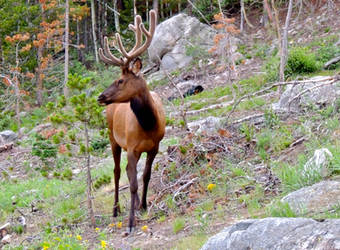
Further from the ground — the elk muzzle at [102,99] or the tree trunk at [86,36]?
the elk muzzle at [102,99]

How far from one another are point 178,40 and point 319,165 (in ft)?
62.8

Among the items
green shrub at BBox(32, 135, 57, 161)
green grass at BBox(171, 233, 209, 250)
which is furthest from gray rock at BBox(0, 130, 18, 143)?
green grass at BBox(171, 233, 209, 250)

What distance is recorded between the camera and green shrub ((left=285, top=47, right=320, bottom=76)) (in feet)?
49.4

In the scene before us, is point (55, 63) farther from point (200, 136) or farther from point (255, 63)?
point (200, 136)

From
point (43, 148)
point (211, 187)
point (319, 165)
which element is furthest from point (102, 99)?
point (43, 148)

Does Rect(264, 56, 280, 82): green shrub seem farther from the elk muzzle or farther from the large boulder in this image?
the elk muzzle

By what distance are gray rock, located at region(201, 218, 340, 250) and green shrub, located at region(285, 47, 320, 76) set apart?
11311mm

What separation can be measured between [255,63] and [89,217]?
44.5 ft

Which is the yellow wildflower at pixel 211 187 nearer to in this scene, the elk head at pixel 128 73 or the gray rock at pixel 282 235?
the elk head at pixel 128 73

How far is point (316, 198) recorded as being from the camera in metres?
5.23

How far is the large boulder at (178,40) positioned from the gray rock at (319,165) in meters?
17.8

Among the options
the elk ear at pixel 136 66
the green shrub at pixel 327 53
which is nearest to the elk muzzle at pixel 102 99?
the elk ear at pixel 136 66

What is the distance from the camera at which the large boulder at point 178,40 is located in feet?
79.5

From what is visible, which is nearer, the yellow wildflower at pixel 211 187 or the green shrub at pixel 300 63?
the yellow wildflower at pixel 211 187
